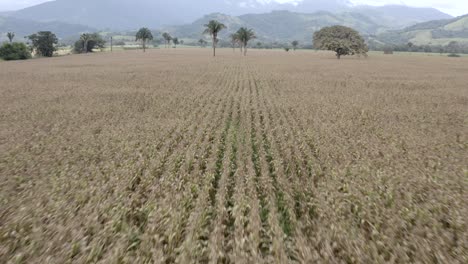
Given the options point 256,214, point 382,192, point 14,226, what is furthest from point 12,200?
point 382,192

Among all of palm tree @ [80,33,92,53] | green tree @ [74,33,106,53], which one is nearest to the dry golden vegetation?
palm tree @ [80,33,92,53]

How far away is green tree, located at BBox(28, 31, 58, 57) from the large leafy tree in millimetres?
97748

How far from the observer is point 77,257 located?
5.70 m

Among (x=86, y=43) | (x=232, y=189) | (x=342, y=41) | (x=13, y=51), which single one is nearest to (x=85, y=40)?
(x=86, y=43)

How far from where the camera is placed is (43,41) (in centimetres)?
10425

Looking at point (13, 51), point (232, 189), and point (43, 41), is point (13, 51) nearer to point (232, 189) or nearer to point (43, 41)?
point (43, 41)

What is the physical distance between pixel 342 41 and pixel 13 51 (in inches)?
4221

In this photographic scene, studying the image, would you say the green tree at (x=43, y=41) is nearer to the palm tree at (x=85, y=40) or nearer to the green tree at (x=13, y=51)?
the green tree at (x=13, y=51)

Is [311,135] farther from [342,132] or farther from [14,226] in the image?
[14,226]

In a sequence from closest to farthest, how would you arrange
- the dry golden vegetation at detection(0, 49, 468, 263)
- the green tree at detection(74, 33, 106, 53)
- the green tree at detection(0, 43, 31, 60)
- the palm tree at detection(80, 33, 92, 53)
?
the dry golden vegetation at detection(0, 49, 468, 263) → the green tree at detection(0, 43, 31, 60) → the palm tree at detection(80, 33, 92, 53) → the green tree at detection(74, 33, 106, 53)

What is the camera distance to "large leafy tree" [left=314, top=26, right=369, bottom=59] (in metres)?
89.3

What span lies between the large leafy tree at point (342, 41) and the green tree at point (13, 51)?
3889 inches

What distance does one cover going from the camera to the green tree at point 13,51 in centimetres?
8894

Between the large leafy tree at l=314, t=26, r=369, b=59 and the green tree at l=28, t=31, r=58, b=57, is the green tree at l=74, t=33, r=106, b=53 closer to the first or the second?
the green tree at l=28, t=31, r=58, b=57
